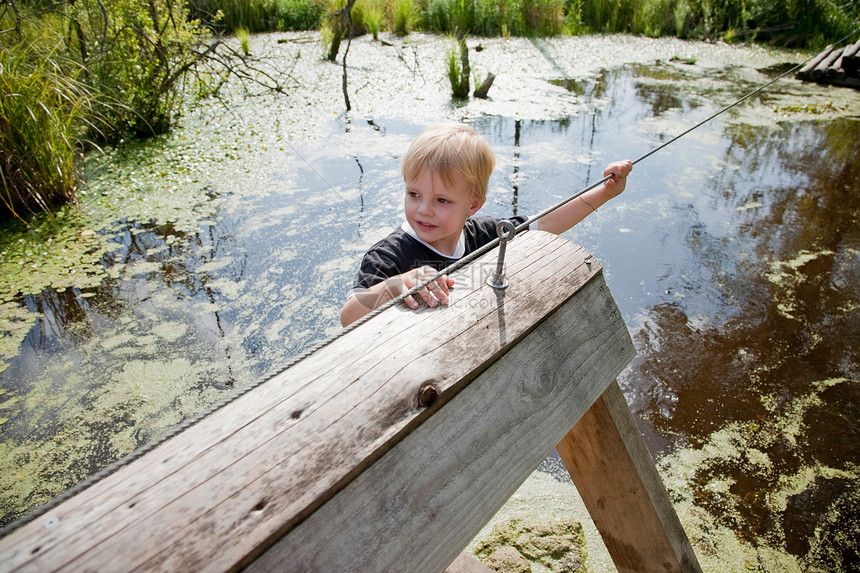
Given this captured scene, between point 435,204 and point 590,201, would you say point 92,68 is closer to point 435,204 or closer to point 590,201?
point 435,204

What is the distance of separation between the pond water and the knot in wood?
0.84 ft

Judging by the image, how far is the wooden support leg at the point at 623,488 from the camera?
1.17m

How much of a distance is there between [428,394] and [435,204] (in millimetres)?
843

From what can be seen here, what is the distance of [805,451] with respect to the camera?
218 cm

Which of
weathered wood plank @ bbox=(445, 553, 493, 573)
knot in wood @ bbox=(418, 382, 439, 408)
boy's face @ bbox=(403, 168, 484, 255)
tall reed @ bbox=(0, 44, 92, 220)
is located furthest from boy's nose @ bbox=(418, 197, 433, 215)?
tall reed @ bbox=(0, 44, 92, 220)

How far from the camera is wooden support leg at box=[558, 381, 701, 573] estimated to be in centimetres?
117

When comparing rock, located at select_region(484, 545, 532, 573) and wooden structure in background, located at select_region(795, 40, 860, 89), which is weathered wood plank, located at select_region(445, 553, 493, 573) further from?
wooden structure in background, located at select_region(795, 40, 860, 89)

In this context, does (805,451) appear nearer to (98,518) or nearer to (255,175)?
(98,518)

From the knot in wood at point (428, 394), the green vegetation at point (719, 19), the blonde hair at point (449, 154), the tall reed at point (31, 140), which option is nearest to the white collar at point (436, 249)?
the blonde hair at point (449, 154)

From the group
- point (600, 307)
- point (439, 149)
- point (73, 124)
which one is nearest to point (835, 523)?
point (600, 307)

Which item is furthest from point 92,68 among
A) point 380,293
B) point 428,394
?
point 428,394

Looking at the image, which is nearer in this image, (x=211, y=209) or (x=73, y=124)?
(x=211, y=209)

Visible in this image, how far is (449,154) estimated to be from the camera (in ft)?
4.56

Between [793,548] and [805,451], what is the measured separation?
51 centimetres
